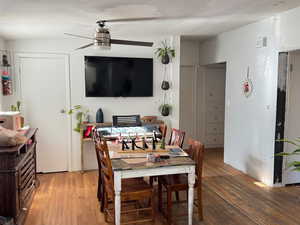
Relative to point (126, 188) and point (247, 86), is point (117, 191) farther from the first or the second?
point (247, 86)

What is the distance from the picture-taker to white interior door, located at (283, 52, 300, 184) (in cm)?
383

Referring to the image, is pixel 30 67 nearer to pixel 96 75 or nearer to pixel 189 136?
pixel 96 75

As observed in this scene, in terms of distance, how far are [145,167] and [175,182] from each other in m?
0.55

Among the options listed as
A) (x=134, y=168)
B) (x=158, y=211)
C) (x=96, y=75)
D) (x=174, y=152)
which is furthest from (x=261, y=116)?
(x=96, y=75)

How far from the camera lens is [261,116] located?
13.6ft

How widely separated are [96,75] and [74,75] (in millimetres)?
395

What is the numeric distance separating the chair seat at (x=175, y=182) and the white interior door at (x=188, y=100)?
3.20 metres

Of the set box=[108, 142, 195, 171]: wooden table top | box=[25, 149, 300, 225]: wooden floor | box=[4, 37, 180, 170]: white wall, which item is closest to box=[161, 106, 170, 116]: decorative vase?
box=[4, 37, 180, 170]: white wall

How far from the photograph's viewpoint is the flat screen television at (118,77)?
15.6 ft

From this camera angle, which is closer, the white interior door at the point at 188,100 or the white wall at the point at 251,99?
the white wall at the point at 251,99

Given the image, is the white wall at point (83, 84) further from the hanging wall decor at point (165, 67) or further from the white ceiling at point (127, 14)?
the white ceiling at point (127, 14)

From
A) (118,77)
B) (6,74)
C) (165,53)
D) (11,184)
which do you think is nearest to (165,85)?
(165,53)

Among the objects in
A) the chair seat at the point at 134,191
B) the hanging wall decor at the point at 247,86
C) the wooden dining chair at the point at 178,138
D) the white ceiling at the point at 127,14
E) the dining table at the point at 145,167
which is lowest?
the chair seat at the point at 134,191

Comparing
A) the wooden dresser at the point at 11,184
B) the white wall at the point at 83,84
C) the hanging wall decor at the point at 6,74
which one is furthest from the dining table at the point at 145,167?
the hanging wall decor at the point at 6,74
